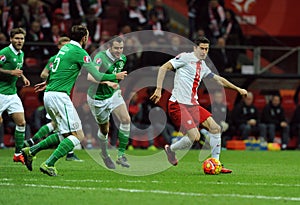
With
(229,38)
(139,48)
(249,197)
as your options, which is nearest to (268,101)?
(229,38)

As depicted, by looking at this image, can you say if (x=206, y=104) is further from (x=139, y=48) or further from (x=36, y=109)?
(x=36, y=109)

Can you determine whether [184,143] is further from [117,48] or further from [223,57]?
[223,57]

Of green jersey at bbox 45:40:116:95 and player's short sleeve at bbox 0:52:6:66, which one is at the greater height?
green jersey at bbox 45:40:116:95

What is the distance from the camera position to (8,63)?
14.4 metres

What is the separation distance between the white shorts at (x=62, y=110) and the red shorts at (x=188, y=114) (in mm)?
2360

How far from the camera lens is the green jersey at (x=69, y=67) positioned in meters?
11.4

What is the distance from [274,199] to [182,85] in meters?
4.95

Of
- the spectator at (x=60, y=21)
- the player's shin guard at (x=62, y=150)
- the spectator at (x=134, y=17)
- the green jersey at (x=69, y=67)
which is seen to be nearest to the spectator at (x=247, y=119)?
the spectator at (x=134, y=17)

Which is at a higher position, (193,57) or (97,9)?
(193,57)

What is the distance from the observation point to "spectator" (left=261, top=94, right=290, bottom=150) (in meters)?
22.9

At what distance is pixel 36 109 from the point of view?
21.6 meters

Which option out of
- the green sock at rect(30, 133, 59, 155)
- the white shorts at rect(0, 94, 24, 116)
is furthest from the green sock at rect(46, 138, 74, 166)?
the white shorts at rect(0, 94, 24, 116)

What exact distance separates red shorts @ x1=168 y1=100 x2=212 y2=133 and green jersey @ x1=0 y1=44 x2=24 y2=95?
10.6 feet

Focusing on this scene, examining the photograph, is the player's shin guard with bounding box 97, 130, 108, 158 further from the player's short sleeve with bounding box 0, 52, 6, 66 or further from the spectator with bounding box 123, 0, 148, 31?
the spectator with bounding box 123, 0, 148, 31
